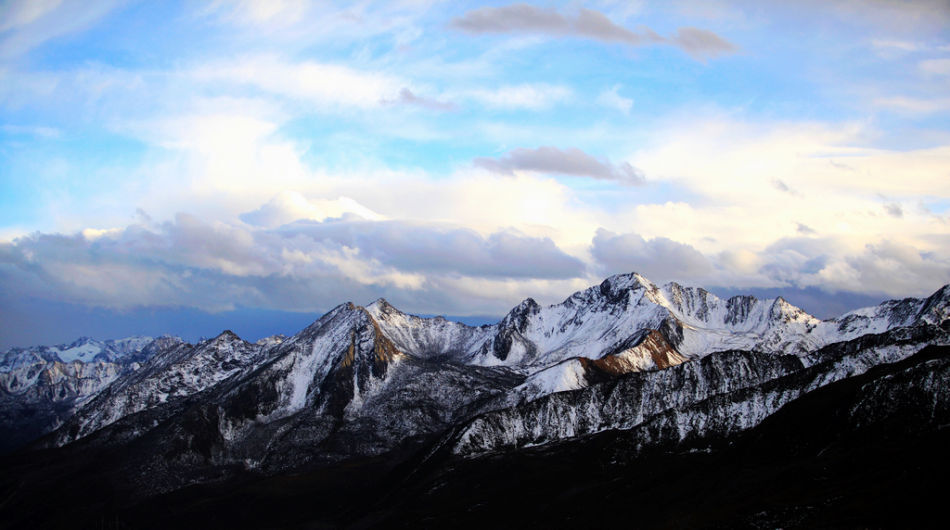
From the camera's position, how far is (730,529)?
579 ft

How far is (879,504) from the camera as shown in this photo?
545 ft

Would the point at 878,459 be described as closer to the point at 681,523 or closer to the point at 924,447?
the point at 924,447

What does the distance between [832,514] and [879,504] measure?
10.0 metres

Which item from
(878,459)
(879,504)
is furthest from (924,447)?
(879,504)

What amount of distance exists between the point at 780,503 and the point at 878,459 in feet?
106

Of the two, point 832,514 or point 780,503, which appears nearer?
point 832,514

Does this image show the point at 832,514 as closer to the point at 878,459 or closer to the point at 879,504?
the point at 879,504

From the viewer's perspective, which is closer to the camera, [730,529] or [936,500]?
[936,500]

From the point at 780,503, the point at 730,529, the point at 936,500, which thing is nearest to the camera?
the point at 936,500

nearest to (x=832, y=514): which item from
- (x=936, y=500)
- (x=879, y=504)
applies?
(x=879, y=504)

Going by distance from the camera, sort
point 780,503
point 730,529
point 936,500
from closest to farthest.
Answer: point 936,500 < point 730,529 < point 780,503

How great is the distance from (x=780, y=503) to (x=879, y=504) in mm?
26120

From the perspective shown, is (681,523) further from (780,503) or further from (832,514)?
(832,514)

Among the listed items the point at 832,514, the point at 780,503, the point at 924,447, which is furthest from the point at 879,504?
the point at 924,447
